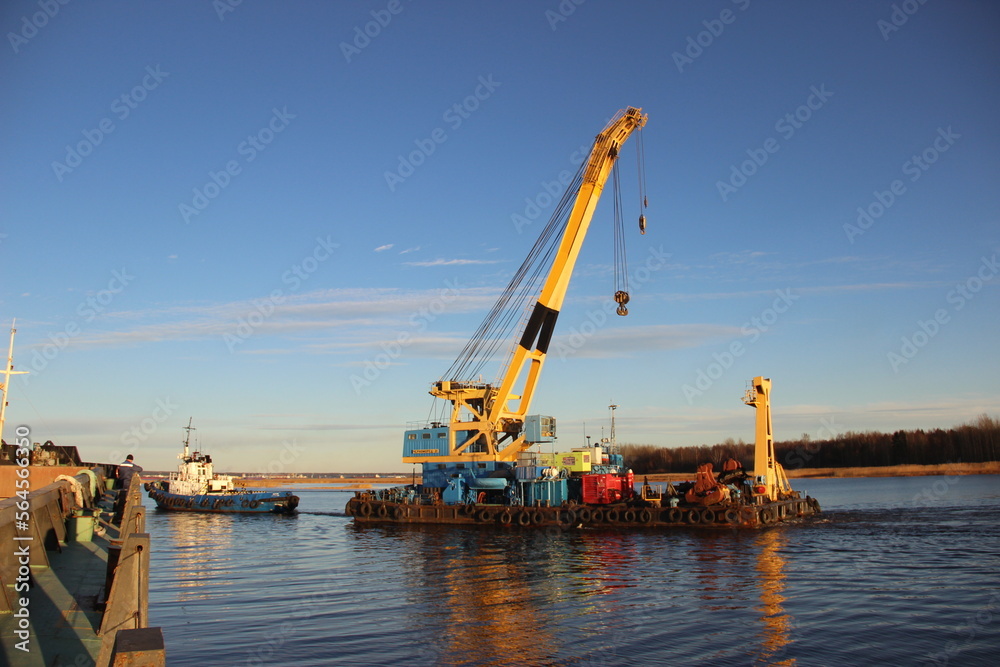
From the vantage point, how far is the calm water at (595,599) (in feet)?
51.8

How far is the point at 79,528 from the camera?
1492 centimetres

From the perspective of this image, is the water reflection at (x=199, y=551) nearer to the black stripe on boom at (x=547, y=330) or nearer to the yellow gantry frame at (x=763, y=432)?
the black stripe on boom at (x=547, y=330)

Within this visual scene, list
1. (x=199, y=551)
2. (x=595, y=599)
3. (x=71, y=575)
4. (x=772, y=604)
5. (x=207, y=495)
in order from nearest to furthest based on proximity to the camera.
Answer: (x=71, y=575) < (x=772, y=604) < (x=595, y=599) < (x=199, y=551) < (x=207, y=495)

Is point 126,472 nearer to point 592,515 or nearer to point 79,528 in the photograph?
point 79,528

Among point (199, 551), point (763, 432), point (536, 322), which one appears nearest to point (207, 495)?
point (199, 551)

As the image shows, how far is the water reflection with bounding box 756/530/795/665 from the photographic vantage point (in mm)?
15773

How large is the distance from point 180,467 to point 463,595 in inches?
2421

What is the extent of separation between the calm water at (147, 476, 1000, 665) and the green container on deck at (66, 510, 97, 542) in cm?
317

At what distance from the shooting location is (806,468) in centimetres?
15138

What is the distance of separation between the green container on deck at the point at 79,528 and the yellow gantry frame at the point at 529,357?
3298 cm

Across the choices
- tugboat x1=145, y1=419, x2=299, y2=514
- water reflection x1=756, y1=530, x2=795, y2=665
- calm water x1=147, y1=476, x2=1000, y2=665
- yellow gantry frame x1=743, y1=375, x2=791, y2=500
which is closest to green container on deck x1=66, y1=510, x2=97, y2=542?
calm water x1=147, y1=476, x2=1000, y2=665

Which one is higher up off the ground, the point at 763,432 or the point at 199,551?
the point at 763,432

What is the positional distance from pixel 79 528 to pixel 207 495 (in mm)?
58449

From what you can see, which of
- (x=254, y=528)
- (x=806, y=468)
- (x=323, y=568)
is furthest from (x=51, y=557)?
(x=806, y=468)
